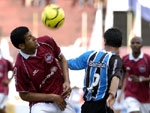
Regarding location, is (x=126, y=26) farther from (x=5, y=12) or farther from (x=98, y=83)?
(x=98, y=83)

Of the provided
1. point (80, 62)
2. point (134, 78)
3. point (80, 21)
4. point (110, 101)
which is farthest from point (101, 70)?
point (80, 21)

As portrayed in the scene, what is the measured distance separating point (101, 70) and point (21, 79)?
963 mm

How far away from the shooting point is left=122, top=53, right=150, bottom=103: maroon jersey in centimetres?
904

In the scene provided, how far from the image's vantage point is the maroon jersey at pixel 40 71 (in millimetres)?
5230

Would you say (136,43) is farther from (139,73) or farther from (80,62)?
(80,62)

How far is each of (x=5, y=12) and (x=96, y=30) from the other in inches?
263

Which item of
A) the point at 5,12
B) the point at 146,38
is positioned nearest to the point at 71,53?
the point at 146,38

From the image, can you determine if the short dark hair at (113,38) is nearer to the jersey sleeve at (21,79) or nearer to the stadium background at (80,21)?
the jersey sleeve at (21,79)

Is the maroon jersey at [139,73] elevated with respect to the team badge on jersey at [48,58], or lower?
lower

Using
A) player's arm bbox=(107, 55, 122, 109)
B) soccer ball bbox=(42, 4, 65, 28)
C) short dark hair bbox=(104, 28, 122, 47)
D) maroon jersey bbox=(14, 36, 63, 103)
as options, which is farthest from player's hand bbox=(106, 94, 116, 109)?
soccer ball bbox=(42, 4, 65, 28)

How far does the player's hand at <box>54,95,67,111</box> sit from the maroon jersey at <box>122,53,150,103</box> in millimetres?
3996

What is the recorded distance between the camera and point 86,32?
2442 cm

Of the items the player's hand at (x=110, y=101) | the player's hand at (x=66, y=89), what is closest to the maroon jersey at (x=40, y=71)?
the player's hand at (x=66, y=89)

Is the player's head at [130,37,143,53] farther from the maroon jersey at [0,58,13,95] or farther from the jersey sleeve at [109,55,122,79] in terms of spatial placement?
the jersey sleeve at [109,55,122,79]
